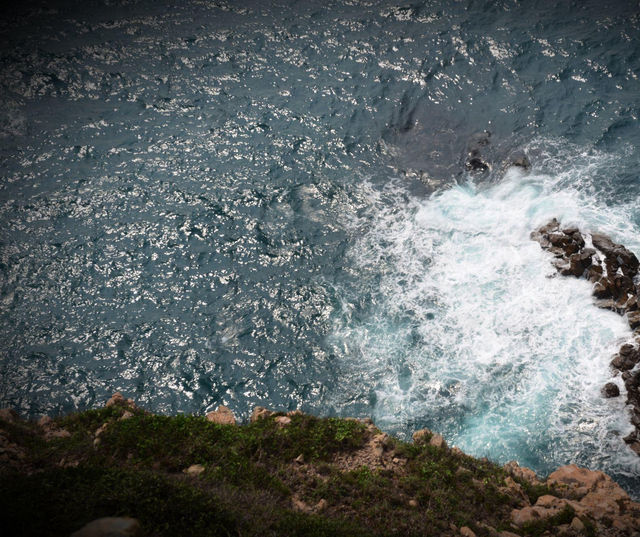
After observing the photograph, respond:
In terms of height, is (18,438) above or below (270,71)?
below

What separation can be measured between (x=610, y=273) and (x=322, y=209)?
41.0 feet

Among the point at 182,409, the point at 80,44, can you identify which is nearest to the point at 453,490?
the point at 182,409

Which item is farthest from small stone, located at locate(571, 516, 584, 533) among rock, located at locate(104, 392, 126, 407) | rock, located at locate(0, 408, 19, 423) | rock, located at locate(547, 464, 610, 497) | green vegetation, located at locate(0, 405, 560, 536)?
rock, located at locate(0, 408, 19, 423)

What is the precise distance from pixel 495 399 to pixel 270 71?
23.4m

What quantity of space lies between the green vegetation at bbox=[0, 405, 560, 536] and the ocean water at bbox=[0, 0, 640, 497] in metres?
2.92

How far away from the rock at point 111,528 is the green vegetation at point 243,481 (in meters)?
0.68

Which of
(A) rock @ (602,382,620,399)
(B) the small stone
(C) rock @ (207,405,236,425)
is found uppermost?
(A) rock @ (602,382,620,399)

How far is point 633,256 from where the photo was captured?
20422 mm

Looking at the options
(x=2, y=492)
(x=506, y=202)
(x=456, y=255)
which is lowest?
(x=2, y=492)

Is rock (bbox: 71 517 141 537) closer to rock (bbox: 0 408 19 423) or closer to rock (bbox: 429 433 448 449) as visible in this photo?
rock (bbox: 0 408 19 423)

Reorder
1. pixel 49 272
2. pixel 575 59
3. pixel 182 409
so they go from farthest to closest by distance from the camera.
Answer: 1. pixel 575 59
2. pixel 49 272
3. pixel 182 409

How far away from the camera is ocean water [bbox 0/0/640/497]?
18.7m

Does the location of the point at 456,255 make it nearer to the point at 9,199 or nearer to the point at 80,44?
the point at 9,199

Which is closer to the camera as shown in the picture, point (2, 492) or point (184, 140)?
point (2, 492)
